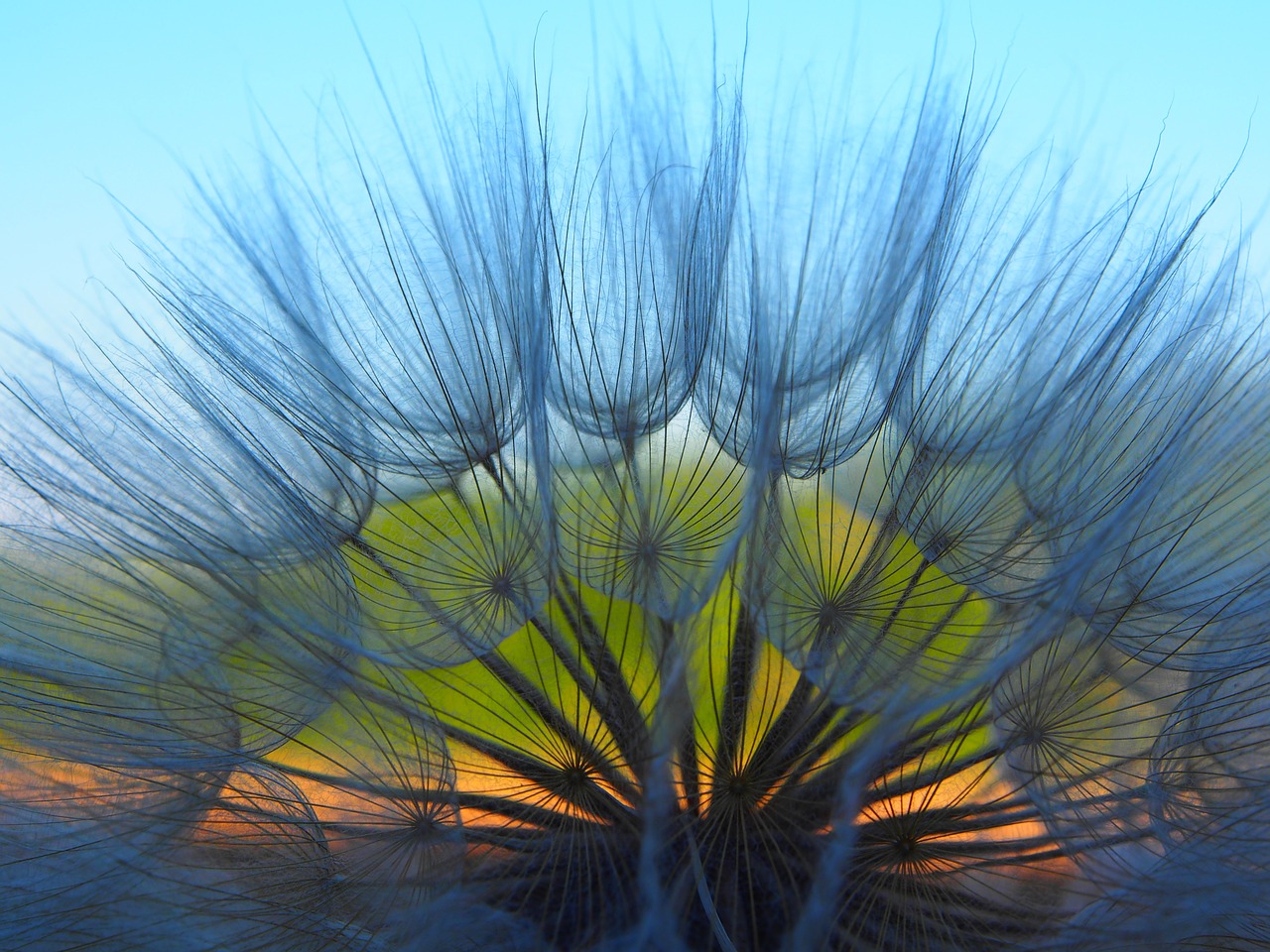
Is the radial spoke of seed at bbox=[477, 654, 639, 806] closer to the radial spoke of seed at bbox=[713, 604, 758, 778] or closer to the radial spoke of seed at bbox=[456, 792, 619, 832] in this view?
the radial spoke of seed at bbox=[456, 792, 619, 832]

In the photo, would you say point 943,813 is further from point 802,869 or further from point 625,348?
point 625,348

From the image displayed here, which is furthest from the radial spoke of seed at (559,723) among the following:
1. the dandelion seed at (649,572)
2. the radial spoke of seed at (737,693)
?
the radial spoke of seed at (737,693)

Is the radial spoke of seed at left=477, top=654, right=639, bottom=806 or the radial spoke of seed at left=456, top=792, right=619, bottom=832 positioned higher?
the radial spoke of seed at left=477, top=654, right=639, bottom=806

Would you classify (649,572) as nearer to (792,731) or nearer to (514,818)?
(792,731)

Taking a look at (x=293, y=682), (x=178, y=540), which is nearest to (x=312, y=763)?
(x=293, y=682)

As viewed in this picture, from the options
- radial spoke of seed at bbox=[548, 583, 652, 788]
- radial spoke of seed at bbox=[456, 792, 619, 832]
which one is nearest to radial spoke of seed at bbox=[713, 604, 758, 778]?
radial spoke of seed at bbox=[548, 583, 652, 788]

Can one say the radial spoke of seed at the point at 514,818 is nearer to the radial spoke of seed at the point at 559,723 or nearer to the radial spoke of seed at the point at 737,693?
the radial spoke of seed at the point at 559,723

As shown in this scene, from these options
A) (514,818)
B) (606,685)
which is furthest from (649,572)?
(514,818)

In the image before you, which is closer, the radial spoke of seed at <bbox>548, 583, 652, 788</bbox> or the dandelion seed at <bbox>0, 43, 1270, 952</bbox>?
the radial spoke of seed at <bbox>548, 583, 652, 788</bbox>
